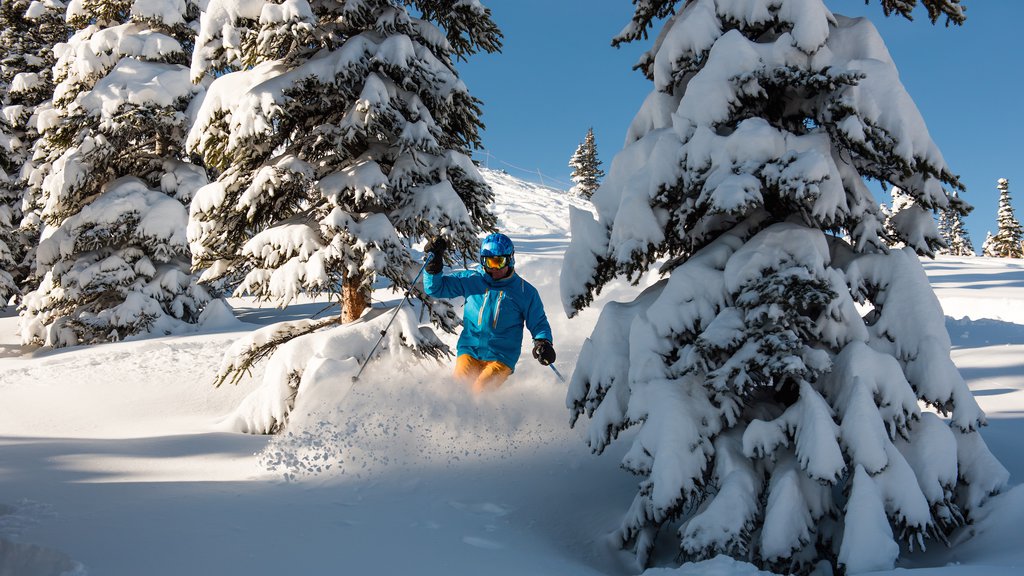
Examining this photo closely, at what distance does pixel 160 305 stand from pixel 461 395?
11934 millimetres

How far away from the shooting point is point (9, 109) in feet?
71.8

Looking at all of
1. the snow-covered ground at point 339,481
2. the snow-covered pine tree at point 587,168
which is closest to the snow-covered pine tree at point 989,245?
the snow-covered pine tree at point 587,168

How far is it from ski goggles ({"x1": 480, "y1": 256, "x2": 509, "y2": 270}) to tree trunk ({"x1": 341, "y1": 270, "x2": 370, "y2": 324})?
190cm

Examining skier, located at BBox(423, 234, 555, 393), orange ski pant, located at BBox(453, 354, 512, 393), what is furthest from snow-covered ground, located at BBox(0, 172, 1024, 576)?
skier, located at BBox(423, 234, 555, 393)

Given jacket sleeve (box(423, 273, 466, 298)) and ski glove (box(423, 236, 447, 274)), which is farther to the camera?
jacket sleeve (box(423, 273, 466, 298))

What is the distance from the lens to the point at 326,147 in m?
8.31

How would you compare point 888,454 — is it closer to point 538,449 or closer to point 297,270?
point 538,449

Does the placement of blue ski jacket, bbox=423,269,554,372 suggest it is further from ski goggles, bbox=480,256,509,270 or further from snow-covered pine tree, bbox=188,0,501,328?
snow-covered pine tree, bbox=188,0,501,328

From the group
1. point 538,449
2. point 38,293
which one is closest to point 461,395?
point 538,449

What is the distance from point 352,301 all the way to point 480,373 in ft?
7.42

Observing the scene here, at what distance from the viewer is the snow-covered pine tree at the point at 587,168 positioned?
60.9 m

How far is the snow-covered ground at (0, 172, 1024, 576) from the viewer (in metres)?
3.04

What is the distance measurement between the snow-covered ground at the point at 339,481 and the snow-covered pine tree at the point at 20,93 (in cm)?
1515

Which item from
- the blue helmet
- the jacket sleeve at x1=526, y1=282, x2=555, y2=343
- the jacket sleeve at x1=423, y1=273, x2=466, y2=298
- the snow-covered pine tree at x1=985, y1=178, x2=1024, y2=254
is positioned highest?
the snow-covered pine tree at x1=985, y1=178, x2=1024, y2=254
